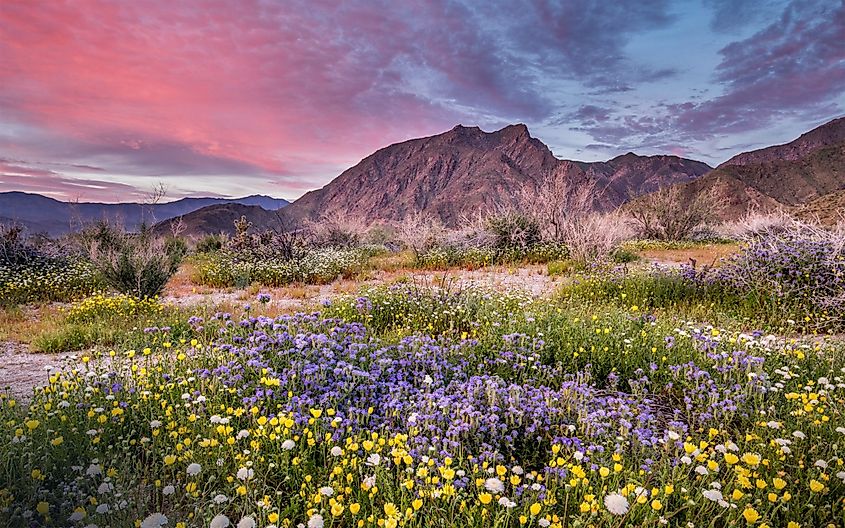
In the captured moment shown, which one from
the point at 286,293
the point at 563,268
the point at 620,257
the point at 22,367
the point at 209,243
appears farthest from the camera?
the point at 209,243

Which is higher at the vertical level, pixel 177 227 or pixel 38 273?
pixel 177 227

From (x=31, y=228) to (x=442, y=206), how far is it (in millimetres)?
99017

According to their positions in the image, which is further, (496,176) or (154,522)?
(496,176)

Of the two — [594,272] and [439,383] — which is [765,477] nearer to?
[439,383]

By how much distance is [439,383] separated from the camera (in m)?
3.70

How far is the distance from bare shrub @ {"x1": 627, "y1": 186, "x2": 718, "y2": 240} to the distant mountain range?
5916 cm

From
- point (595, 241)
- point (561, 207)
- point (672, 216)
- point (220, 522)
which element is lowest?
point (220, 522)

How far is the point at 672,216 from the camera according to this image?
2303 cm

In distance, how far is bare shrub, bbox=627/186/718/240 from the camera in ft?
74.6

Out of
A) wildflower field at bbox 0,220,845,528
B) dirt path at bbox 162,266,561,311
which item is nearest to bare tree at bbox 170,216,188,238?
dirt path at bbox 162,266,561,311

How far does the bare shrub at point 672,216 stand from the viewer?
2275cm

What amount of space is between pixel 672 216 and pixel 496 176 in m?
102

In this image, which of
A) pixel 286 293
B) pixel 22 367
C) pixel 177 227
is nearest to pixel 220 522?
pixel 22 367

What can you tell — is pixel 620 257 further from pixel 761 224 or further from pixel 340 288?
pixel 761 224
